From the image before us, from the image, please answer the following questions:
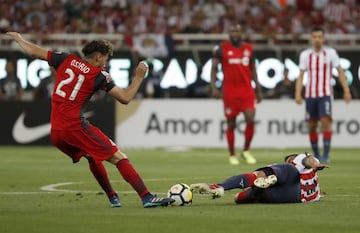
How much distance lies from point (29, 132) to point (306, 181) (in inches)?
610

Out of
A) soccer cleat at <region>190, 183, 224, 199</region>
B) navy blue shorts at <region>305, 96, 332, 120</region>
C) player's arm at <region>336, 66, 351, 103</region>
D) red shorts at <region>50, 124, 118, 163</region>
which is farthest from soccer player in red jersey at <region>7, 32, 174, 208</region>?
Result: navy blue shorts at <region>305, 96, 332, 120</region>

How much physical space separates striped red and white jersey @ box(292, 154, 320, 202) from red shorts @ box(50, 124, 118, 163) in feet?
6.28

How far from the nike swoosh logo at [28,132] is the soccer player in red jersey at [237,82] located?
6.69 m

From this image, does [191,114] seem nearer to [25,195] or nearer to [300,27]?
[300,27]

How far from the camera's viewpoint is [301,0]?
103ft

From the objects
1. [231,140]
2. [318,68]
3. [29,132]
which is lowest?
[29,132]

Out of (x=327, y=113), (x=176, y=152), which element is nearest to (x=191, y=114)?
(x=176, y=152)

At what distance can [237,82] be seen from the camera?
2112 cm

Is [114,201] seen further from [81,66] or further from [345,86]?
[345,86]

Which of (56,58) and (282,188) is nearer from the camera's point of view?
(56,58)

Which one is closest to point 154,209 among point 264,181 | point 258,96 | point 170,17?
point 264,181

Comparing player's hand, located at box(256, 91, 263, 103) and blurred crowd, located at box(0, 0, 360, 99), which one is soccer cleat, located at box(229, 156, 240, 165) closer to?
player's hand, located at box(256, 91, 263, 103)

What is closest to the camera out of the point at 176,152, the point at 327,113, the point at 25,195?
the point at 25,195

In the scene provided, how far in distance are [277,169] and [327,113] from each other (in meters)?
9.07
